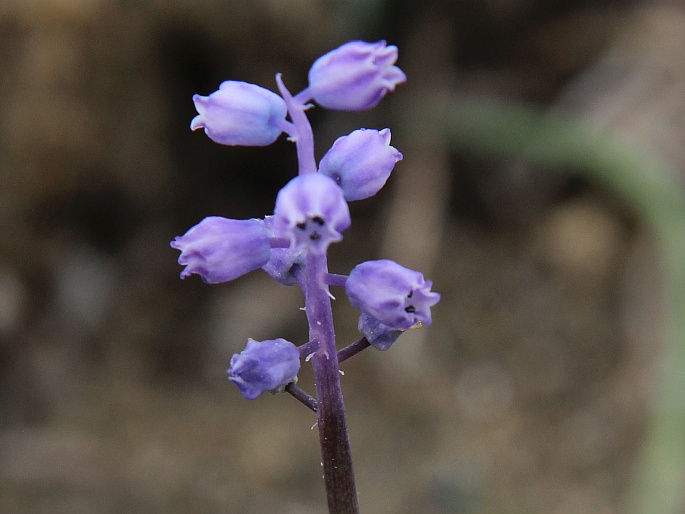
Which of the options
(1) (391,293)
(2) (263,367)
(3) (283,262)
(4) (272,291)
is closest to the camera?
A: (1) (391,293)

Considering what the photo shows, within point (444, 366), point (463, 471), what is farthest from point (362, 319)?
point (444, 366)

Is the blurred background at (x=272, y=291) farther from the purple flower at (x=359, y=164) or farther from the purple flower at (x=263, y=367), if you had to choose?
the purple flower at (x=359, y=164)

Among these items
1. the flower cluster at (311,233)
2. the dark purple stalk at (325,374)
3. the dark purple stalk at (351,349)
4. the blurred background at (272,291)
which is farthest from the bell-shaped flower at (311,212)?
the blurred background at (272,291)

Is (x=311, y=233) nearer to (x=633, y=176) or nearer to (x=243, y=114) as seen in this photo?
(x=243, y=114)

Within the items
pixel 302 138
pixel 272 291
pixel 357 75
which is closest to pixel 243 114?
pixel 302 138

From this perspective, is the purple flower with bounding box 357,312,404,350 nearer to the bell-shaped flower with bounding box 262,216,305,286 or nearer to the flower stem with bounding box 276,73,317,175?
the bell-shaped flower with bounding box 262,216,305,286

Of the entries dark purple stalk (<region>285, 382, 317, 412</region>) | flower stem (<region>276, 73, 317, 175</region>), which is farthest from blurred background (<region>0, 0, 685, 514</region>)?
flower stem (<region>276, 73, 317, 175</region>)
